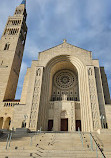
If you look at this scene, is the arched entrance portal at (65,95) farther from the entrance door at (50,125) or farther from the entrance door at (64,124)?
the entrance door at (64,124)

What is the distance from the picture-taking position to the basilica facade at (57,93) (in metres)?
17.6

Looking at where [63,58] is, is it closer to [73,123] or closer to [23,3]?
[73,123]

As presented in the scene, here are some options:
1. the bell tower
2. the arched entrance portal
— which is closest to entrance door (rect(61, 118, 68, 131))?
the arched entrance portal

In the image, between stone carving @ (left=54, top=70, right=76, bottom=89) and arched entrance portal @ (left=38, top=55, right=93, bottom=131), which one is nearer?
arched entrance portal @ (left=38, top=55, right=93, bottom=131)

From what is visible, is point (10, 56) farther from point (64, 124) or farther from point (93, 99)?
point (93, 99)

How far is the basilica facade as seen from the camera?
17.6 metres

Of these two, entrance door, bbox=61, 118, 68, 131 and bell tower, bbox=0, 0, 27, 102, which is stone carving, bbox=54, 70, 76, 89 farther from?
bell tower, bbox=0, 0, 27, 102

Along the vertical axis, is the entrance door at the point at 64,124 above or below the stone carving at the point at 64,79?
below

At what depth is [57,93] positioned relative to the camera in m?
23.4

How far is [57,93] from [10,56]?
12893 mm

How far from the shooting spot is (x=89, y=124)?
16.9m

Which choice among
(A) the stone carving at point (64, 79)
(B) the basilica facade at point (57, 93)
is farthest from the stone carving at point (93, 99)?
(A) the stone carving at point (64, 79)

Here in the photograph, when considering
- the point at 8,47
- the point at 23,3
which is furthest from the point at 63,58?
the point at 23,3

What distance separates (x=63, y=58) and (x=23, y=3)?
30185 millimetres
